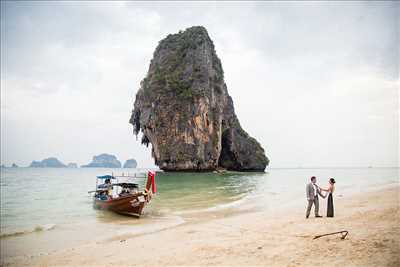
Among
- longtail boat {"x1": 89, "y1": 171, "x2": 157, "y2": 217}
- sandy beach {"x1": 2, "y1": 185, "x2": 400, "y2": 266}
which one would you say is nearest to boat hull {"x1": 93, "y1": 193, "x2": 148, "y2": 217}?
longtail boat {"x1": 89, "y1": 171, "x2": 157, "y2": 217}

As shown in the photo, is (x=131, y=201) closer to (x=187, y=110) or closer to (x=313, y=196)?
(x=313, y=196)

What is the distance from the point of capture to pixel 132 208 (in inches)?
507

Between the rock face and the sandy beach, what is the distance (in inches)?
1756

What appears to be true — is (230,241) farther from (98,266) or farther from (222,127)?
(222,127)

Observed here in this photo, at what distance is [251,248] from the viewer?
5.97 m

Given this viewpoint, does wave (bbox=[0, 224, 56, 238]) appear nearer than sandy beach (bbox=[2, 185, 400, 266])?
No

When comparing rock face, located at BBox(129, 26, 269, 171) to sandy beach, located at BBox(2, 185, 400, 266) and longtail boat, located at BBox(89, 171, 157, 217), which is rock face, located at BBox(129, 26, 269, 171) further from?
sandy beach, located at BBox(2, 185, 400, 266)

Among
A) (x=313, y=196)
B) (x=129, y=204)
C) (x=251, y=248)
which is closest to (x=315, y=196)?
(x=313, y=196)

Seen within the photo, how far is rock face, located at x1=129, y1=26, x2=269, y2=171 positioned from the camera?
175 feet

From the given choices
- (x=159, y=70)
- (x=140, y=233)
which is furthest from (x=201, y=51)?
(x=140, y=233)

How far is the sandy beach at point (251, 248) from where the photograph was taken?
500 centimetres

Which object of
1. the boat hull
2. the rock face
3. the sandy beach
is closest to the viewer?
the sandy beach

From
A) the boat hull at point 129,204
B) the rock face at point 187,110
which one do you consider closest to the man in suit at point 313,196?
the boat hull at point 129,204

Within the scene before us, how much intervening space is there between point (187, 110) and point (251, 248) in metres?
49.0
